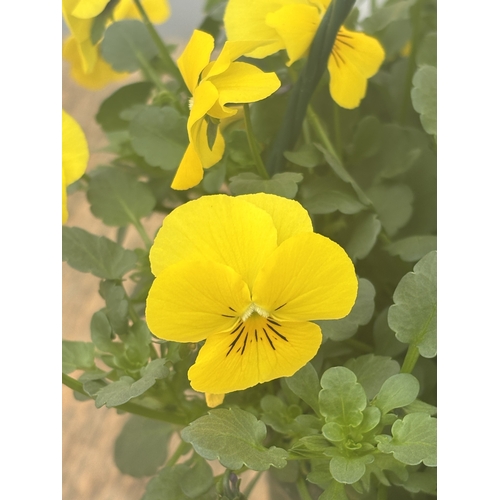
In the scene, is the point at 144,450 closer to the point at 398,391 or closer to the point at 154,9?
the point at 398,391

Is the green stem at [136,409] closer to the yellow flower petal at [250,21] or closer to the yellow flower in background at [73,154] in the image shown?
the yellow flower in background at [73,154]

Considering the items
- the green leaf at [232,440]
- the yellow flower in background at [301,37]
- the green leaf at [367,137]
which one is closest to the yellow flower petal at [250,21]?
the yellow flower in background at [301,37]

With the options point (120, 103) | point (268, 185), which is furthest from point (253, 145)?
point (120, 103)

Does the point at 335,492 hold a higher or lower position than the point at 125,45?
lower

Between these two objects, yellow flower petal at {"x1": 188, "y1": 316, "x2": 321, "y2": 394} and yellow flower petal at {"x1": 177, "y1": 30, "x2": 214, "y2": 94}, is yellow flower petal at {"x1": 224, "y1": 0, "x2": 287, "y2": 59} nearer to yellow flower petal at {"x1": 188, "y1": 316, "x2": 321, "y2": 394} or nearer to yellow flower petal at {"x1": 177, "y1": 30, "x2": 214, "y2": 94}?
yellow flower petal at {"x1": 177, "y1": 30, "x2": 214, "y2": 94}

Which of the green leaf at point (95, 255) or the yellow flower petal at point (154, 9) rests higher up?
the yellow flower petal at point (154, 9)

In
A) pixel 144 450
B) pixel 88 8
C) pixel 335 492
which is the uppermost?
pixel 88 8

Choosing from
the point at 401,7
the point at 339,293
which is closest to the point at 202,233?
the point at 339,293
